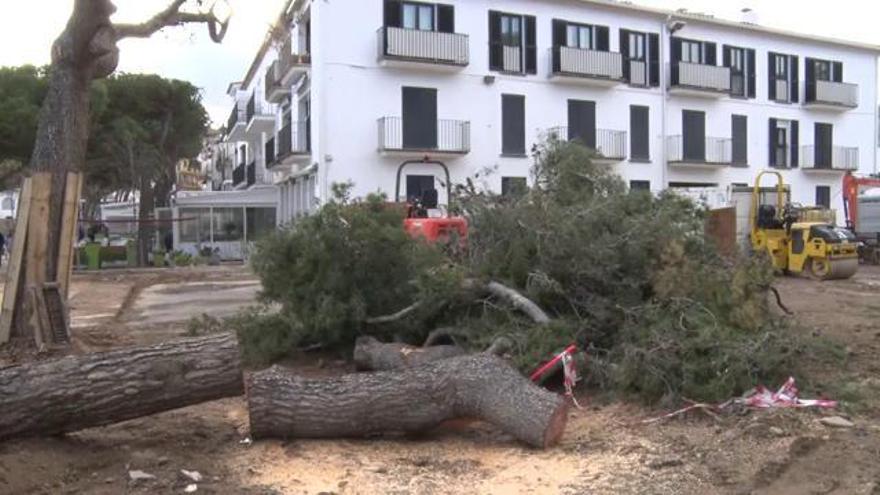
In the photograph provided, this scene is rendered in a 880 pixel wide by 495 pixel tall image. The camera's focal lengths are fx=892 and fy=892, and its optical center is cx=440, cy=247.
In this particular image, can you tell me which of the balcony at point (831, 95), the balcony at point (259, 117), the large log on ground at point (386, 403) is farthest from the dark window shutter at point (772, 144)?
the large log on ground at point (386, 403)

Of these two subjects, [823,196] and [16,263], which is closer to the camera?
[16,263]

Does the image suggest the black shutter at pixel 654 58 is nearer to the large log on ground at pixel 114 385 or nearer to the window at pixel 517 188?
the window at pixel 517 188

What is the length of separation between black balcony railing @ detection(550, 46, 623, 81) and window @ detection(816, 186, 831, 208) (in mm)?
10974

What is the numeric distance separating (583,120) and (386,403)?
2434 centimetres

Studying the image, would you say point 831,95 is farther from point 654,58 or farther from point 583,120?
point 583,120

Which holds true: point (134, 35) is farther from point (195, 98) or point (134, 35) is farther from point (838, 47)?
point (838, 47)

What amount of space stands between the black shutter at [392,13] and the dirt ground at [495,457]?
66.2 feet

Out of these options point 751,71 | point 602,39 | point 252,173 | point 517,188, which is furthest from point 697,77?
point 517,188

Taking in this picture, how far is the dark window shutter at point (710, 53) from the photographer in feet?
104

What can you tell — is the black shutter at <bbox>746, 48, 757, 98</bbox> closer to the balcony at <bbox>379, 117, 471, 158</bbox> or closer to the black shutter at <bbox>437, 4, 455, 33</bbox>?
the balcony at <bbox>379, 117, 471, 158</bbox>

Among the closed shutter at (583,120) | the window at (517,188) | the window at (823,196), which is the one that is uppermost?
the closed shutter at (583,120)

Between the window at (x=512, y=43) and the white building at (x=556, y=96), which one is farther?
the window at (x=512, y=43)

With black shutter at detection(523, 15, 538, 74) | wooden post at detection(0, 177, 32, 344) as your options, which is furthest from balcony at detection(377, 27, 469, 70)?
wooden post at detection(0, 177, 32, 344)

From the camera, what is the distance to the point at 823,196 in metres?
35.0
